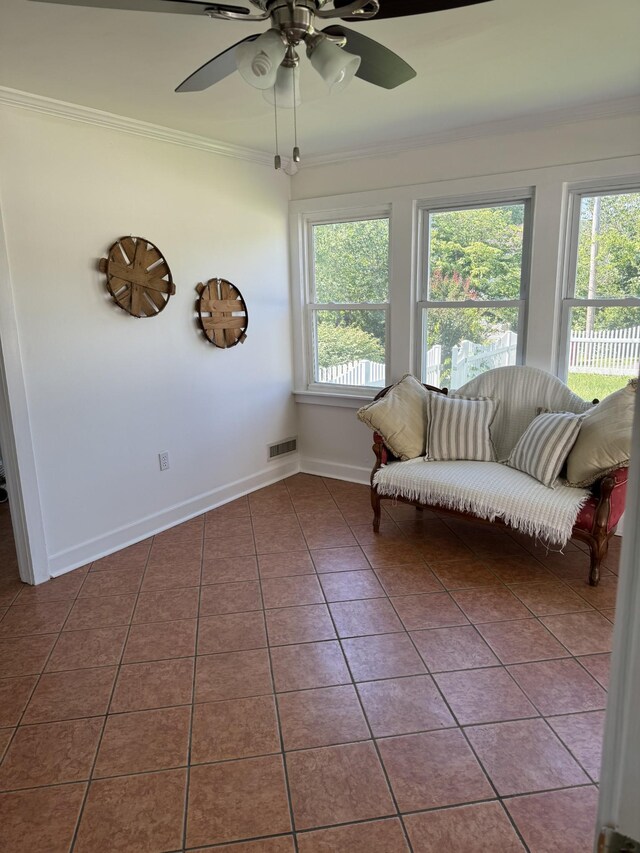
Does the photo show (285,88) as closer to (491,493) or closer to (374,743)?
(491,493)

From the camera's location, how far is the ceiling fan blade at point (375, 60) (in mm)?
1737

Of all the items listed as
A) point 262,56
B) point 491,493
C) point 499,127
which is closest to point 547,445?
point 491,493

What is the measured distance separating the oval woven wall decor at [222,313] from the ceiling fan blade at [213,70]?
1.76 metres

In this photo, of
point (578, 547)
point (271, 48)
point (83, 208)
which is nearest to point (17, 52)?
point (83, 208)

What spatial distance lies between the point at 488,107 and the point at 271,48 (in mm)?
1904

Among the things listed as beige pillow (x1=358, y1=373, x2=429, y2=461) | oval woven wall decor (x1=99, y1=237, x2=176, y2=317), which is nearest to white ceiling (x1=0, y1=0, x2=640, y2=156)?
oval woven wall decor (x1=99, y1=237, x2=176, y2=317)

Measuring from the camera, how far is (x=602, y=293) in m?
3.36

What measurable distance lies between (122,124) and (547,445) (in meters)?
2.91

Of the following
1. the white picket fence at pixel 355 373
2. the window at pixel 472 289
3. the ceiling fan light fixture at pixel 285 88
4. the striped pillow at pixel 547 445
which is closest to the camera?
the ceiling fan light fixture at pixel 285 88

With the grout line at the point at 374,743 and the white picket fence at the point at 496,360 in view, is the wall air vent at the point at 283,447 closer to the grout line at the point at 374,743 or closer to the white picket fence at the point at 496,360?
the white picket fence at the point at 496,360

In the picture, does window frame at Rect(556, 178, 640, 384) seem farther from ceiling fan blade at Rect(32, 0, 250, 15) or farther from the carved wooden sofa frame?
ceiling fan blade at Rect(32, 0, 250, 15)

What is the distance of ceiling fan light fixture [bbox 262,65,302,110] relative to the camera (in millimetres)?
1923

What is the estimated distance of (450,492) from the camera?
123 inches

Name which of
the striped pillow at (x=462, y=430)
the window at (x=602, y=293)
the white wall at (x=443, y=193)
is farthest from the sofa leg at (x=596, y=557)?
the white wall at (x=443, y=193)
